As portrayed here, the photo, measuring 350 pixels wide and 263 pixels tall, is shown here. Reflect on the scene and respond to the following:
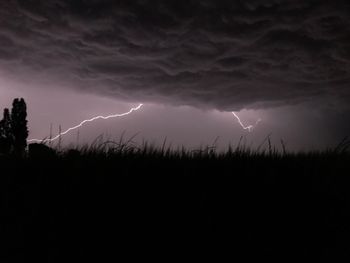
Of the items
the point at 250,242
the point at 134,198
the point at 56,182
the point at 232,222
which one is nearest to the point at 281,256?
the point at 250,242

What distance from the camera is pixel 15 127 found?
41.9 ft

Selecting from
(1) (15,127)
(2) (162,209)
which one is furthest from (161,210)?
(1) (15,127)

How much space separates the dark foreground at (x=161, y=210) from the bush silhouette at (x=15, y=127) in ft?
2.46

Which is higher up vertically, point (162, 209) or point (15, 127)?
point (15, 127)

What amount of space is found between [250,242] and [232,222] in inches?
10.0

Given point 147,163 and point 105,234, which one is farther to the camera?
point 147,163

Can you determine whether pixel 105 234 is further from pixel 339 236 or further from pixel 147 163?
pixel 339 236

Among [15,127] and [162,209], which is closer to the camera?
[162,209]

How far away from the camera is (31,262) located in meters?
3.26

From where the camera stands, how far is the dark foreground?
3.35m

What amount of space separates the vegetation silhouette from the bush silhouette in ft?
2.47

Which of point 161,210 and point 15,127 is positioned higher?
point 15,127

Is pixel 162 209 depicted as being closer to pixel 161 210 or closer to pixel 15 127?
pixel 161 210

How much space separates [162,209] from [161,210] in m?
0.02
